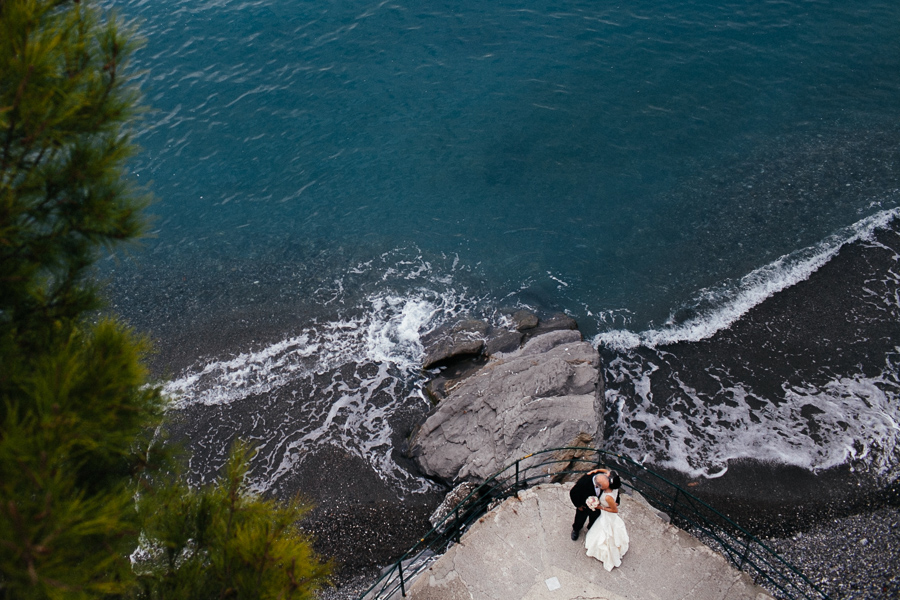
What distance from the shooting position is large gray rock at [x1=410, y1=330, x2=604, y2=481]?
13922 millimetres

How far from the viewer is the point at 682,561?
985cm

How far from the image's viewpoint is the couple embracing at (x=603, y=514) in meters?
9.55

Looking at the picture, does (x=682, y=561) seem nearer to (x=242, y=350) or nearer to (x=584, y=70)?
(x=242, y=350)

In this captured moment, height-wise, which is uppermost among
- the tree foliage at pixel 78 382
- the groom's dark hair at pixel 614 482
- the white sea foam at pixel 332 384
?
the tree foliage at pixel 78 382

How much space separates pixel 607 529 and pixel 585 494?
633 millimetres

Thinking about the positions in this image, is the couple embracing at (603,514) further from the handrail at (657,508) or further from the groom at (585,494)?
the handrail at (657,508)

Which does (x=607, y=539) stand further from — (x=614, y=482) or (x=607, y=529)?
(x=614, y=482)

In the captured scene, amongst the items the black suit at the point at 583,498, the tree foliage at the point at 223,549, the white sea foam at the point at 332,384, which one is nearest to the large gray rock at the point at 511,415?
the white sea foam at the point at 332,384

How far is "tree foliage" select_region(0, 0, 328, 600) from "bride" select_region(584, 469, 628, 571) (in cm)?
470

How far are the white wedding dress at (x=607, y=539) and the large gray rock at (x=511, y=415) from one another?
13.0ft

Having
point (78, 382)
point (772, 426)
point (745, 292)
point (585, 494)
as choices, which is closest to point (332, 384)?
point (585, 494)

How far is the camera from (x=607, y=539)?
9.59m

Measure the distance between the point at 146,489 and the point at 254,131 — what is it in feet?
64.8

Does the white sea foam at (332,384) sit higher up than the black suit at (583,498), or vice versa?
the black suit at (583,498)
